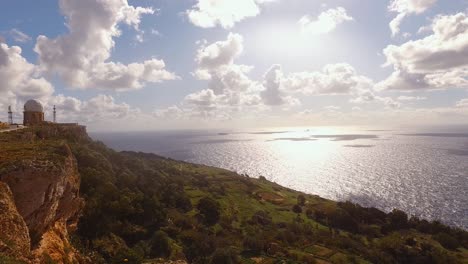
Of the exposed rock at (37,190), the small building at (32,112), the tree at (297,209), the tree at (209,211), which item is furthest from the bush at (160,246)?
the tree at (297,209)

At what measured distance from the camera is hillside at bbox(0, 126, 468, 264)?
76.4 ft

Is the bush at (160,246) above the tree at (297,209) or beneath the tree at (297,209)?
above

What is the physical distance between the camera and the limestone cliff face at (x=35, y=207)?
1984cm

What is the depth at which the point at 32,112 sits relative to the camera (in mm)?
78500

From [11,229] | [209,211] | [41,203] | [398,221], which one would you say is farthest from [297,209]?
[11,229]

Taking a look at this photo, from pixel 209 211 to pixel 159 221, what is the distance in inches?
693

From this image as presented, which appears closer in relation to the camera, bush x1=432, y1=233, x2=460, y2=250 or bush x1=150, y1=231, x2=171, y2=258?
bush x1=150, y1=231, x2=171, y2=258

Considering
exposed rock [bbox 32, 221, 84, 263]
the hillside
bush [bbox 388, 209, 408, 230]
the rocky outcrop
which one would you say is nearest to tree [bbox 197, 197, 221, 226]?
the hillside

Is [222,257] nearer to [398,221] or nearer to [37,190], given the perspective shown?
[37,190]

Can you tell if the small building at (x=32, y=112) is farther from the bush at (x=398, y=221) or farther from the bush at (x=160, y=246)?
the bush at (x=398, y=221)

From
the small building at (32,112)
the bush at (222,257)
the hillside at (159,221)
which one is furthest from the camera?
the small building at (32,112)

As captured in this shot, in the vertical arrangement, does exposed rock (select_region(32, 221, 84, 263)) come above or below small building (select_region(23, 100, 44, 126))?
below

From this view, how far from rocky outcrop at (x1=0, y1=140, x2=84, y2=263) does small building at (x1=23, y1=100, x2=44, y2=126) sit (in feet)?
202

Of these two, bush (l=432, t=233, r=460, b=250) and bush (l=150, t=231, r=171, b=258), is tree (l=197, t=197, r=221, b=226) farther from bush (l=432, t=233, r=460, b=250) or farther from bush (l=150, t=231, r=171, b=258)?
bush (l=432, t=233, r=460, b=250)
